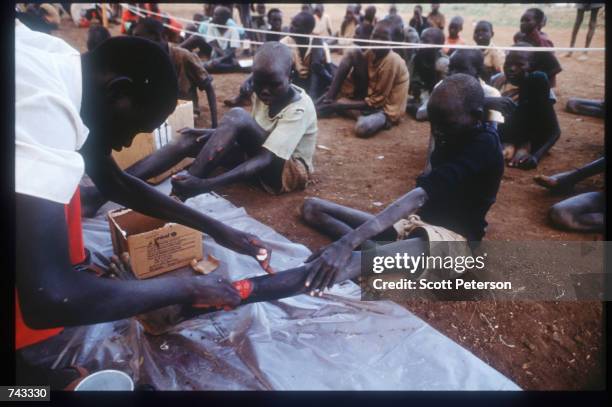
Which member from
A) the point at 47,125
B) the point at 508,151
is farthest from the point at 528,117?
the point at 47,125

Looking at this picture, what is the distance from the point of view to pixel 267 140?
2934 millimetres

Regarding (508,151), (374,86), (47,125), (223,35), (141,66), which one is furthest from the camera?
(223,35)

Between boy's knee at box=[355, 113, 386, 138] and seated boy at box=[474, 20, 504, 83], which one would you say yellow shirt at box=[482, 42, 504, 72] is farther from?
boy's knee at box=[355, 113, 386, 138]

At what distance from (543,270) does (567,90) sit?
4.63 meters

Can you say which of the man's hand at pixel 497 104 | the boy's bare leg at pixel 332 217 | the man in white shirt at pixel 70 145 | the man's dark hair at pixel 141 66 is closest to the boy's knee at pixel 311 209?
the boy's bare leg at pixel 332 217

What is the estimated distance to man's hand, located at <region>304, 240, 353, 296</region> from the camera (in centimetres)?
195

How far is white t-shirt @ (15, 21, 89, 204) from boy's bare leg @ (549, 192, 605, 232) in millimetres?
2687

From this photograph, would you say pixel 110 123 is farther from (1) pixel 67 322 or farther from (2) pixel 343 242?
(2) pixel 343 242

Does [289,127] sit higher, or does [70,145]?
[70,145]

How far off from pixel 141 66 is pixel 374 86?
3888 millimetres

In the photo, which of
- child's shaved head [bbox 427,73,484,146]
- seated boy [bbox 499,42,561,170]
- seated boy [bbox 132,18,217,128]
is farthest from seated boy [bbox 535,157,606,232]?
seated boy [bbox 132,18,217,128]

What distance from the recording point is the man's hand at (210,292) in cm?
142

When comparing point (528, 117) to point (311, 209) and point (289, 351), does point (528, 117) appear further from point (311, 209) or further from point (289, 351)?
point (289, 351)

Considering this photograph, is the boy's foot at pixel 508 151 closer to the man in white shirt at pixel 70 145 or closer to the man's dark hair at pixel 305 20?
the man's dark hair at pixel 305 20
